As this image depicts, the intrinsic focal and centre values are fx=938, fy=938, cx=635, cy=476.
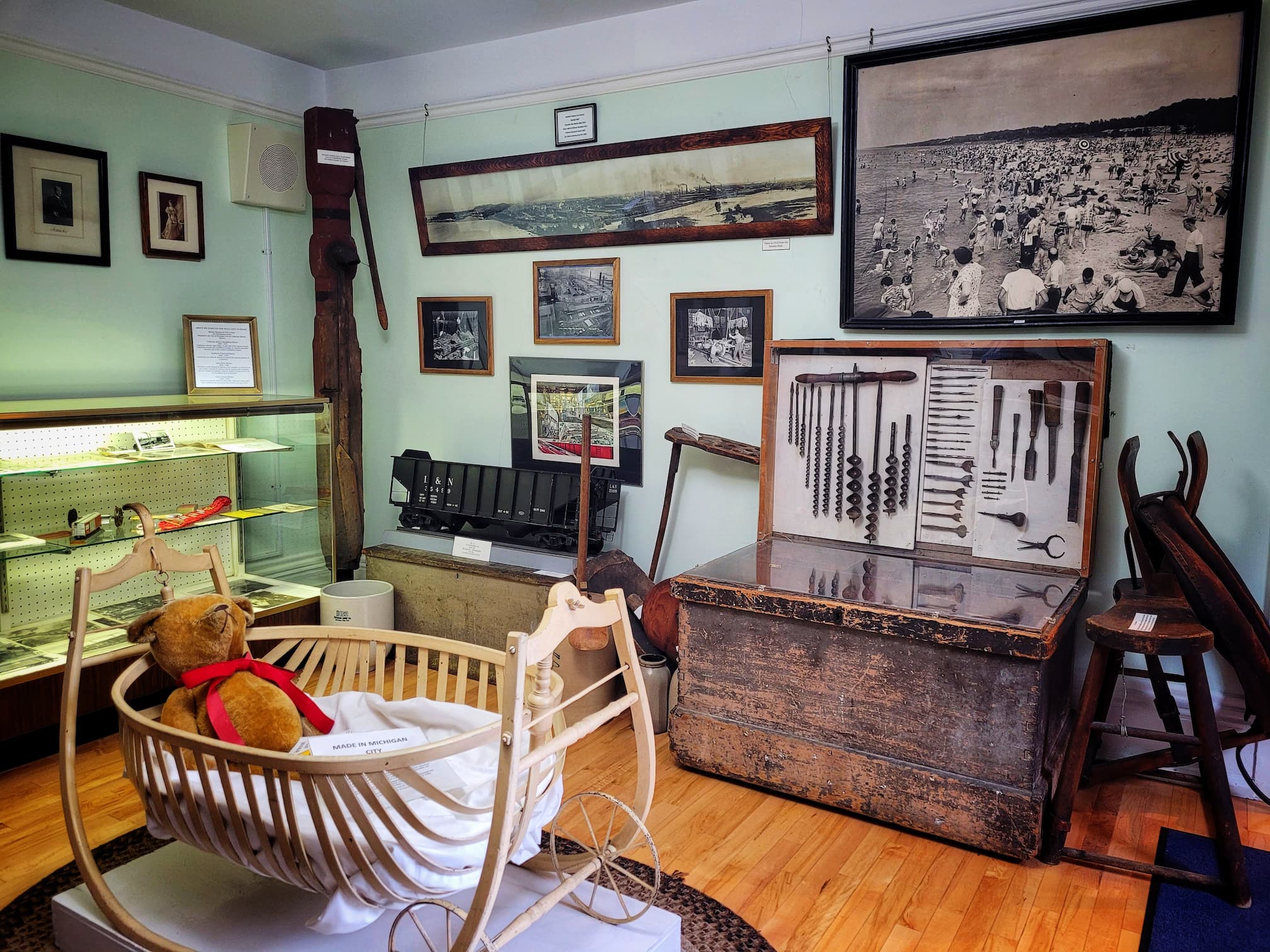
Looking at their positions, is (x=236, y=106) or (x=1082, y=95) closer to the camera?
(x=1082, y=95)

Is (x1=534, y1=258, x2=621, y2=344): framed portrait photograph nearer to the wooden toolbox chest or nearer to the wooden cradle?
the wooden toolbox chest

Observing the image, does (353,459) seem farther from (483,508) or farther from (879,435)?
(879,435)

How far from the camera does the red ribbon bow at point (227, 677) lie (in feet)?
6.12

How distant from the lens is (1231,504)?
2.79 metres

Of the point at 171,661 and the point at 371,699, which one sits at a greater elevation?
the point at 171,661

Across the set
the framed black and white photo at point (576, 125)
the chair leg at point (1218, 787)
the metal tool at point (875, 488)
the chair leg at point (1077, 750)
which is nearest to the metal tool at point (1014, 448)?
the metal tool at point (875, 488)

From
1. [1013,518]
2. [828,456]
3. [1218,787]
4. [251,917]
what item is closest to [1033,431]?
[1013,518]

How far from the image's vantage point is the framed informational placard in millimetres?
3900

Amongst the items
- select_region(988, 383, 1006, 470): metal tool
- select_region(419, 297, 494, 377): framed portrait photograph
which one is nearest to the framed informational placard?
select_region(419, 297, 494, 377): framed portrait photograph

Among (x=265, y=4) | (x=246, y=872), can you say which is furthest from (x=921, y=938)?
(x=265, y=4)

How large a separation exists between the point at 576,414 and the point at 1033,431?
1814 millimetres

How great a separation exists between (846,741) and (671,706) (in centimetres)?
68

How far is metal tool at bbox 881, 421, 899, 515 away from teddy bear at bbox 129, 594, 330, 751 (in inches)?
75.3

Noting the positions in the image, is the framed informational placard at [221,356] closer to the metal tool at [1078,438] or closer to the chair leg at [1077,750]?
the metal tool at [1078,438]
